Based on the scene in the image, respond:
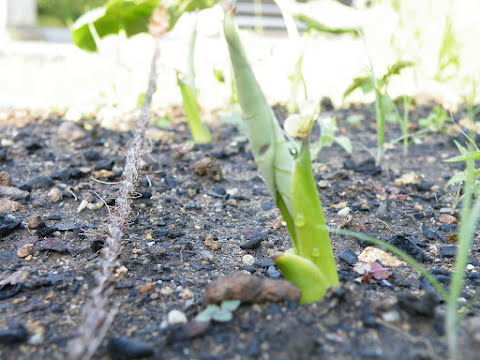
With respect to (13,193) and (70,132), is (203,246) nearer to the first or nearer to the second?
(13,193)

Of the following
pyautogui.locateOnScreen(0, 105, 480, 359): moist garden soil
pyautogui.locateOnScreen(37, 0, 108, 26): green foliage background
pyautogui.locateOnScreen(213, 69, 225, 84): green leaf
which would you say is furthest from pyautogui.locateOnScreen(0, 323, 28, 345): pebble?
pyautogui.locateOnScreen(37, 0, 108, 26): green foliage background

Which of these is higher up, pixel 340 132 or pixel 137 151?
pixel 137 151

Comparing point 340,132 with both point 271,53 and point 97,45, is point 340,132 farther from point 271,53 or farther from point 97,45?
point 97,45

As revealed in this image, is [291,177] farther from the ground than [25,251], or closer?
farther from the ground

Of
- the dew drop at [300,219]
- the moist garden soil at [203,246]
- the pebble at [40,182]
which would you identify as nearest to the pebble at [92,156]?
the moist garden soil at [203,246]

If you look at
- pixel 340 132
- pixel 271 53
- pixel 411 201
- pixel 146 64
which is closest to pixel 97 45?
pixel 146 64

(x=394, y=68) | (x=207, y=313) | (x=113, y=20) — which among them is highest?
(x=113, y=20)

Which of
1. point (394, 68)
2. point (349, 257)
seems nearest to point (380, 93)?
point (394, 68)

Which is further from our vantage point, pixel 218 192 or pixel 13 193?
pixel 218 192
